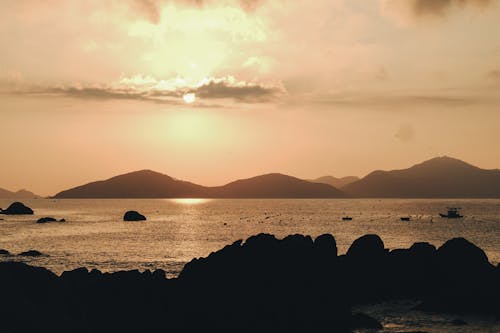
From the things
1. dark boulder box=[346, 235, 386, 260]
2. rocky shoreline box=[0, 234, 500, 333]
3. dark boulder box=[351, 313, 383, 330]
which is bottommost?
dark boulder box=[351, 313, 383, 330]

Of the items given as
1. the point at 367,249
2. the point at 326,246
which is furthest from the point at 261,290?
the point at 367,249

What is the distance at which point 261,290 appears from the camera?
35.9 meters

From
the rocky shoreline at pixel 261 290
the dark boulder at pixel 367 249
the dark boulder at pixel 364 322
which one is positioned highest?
the dark boulder at pixel 367 249

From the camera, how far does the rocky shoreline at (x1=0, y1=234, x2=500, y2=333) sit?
96.7ft

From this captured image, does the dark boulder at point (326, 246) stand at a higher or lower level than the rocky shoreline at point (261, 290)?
higher

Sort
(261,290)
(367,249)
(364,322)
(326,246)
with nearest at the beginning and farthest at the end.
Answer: (364,322), (261,290), (326,246), (367,249)

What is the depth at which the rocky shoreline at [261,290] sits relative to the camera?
29.5 metres

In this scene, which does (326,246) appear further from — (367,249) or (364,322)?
(364,322)

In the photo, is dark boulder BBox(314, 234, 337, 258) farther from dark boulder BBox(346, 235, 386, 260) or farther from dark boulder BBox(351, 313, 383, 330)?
dark boulder BBox(351, 313, 383, 330)

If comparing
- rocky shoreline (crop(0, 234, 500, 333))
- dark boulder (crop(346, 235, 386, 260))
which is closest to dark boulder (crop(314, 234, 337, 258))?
rocky shoreline (crop(0, 234, 500, 333))

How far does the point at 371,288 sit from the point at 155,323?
61.2 feet

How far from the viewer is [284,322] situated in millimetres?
31844

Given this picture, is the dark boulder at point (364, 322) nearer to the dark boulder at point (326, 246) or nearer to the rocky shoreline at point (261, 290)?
the rocky shoreline at point (261, 290)

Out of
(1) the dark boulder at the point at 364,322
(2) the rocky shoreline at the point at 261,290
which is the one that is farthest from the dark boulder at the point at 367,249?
(1) the dark boulder at the point at 364,322
